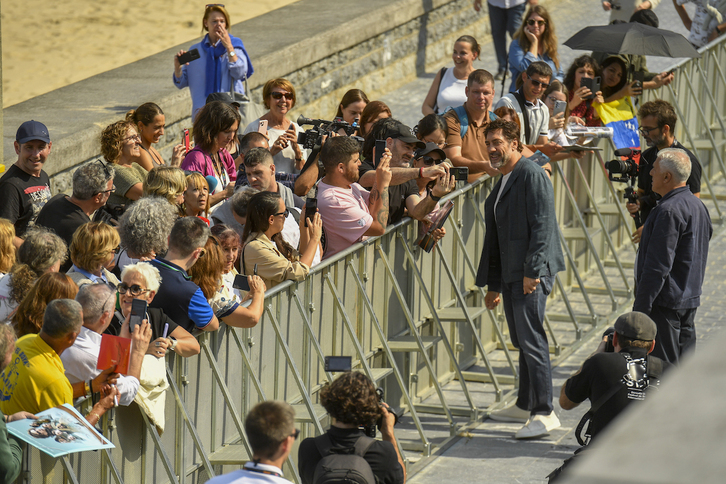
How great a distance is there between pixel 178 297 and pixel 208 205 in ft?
4.63

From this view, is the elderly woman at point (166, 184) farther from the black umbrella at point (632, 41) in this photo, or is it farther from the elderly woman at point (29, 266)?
the black umbrella at point (632, 41)

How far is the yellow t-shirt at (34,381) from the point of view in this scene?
4609 mm

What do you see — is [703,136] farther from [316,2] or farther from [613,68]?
[316,2]

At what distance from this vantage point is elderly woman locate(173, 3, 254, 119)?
948cm

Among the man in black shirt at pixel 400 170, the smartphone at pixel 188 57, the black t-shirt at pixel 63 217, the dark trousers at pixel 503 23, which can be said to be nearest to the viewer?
the black t-shirt at pixel 63 217

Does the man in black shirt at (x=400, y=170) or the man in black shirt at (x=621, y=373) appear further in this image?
the man in black shirt at (x=400, y=170)

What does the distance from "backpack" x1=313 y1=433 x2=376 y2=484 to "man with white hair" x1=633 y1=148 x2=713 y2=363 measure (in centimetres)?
328

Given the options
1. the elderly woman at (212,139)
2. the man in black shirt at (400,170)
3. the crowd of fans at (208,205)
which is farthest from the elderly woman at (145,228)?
the man in black shirt at (400,170)

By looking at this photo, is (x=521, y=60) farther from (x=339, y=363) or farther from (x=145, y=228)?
(x=339, y=363)

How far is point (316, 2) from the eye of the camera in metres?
14.6

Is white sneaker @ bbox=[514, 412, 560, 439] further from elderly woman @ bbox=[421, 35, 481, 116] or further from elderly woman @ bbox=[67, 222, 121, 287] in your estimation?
elderly woman @ bbox=[421, 35, 481, 116]

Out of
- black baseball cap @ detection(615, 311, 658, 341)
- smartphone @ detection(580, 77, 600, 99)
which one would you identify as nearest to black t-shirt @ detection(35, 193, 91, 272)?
black baseball cap @ detection(615, 311, 658, 341)

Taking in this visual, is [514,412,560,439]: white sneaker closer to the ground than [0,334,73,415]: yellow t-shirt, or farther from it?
closer to the ground

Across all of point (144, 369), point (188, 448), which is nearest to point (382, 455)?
point (144, 369)
